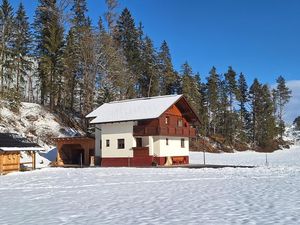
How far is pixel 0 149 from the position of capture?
32219 mm

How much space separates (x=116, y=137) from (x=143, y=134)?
321cm

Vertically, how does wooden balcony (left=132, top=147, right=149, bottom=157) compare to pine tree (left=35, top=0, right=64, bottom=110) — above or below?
below

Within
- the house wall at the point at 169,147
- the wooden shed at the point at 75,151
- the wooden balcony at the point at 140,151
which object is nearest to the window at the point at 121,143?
the wooden balcony at the point at 140,151

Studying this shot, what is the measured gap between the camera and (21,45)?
5866 centimetres

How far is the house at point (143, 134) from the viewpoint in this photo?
1559 inches

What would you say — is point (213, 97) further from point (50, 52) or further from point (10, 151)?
point (10, 151)

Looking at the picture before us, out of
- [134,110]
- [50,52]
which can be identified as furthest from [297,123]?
[134,110]

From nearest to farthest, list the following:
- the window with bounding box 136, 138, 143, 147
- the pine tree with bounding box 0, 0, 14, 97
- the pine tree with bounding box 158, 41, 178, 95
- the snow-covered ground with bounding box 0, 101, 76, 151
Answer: the window with bounding box 136, 138, 143, 147, the snow-covered ground with bounding box 0, 101, 76, 151, the pine tree with bounding box 0, 0, 14, 97, the pine tree with bounding box 158, 41, 178, 95

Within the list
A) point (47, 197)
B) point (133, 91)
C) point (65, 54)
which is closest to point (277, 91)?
point (133, 91)

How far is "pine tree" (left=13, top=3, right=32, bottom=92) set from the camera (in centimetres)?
5719

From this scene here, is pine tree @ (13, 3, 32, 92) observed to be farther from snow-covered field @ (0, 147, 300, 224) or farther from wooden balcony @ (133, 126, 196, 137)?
snow-covered field @ (0, 147, 300, 224)

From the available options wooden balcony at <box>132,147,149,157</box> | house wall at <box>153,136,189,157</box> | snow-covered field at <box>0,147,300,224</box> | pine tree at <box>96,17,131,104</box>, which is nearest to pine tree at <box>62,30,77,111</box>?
pine tree at <box>96,17,131,104</box>

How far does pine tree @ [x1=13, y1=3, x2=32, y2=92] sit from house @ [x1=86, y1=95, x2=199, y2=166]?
1908cm

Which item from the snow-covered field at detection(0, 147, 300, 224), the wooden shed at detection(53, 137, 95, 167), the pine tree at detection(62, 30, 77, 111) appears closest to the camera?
the snow-covered field at detection(0, 147, 300, 224)
